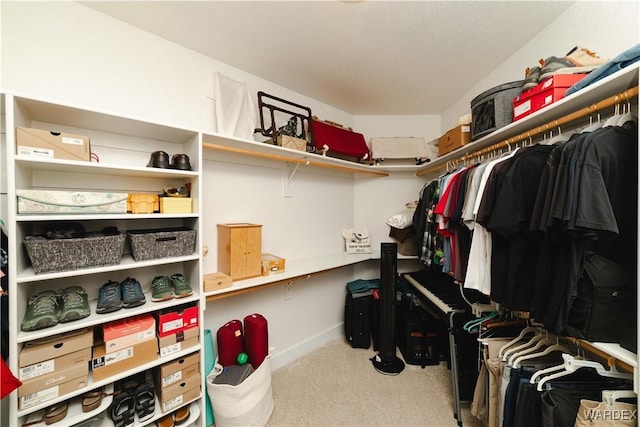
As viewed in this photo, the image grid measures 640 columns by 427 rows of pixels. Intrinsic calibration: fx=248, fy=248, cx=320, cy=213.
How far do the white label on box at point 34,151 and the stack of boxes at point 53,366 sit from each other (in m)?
0.80

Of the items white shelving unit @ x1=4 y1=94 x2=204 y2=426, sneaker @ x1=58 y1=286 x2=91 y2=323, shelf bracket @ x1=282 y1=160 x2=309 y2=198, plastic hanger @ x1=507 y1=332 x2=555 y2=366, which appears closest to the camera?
white shelving unit @ x1=4 y1=94 x2=204 y2=426

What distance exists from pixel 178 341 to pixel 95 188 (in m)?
0.96

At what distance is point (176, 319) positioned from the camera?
4.51 ft

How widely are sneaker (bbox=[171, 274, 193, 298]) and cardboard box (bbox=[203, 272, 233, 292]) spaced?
10cm

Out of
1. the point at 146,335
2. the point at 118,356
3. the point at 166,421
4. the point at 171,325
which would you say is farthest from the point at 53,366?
the point at 166,421

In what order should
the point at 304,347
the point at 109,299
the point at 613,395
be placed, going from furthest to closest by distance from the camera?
the point at 304,347 < the point at 109,299 < the point at 613,395

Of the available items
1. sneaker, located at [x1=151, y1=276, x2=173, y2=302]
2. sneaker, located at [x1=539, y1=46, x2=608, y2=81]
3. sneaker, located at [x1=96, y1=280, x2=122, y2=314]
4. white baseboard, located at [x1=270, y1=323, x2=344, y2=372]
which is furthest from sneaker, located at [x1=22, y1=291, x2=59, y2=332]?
sneaker, located at [x1=539, y1=46, x2=608, y2=81]

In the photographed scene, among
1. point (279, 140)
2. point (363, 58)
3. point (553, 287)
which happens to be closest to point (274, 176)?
point (279, 140)

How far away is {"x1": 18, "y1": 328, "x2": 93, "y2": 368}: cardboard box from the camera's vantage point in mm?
1026

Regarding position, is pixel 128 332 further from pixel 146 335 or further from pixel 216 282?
pixel 216 282

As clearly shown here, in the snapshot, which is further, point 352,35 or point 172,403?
point 352,35

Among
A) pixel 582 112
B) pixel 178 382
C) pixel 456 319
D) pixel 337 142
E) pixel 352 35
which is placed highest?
pixel 352 35

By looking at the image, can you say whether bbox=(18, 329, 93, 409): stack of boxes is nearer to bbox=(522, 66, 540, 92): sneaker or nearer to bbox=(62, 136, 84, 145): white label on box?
bbox=(62, 136, 84, 145): white label on box

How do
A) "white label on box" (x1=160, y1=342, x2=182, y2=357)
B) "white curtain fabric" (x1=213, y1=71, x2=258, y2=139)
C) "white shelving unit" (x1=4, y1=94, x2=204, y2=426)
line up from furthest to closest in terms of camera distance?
1. "white curtain fabric" (x1=213, y1=71, x2=258, y2=139)
2. "white label on box" (x1=160, y1=342, x2=182, y2=357)
3. "white shelving unit" (x1=4, y1=94, x2=204, y2=426)
